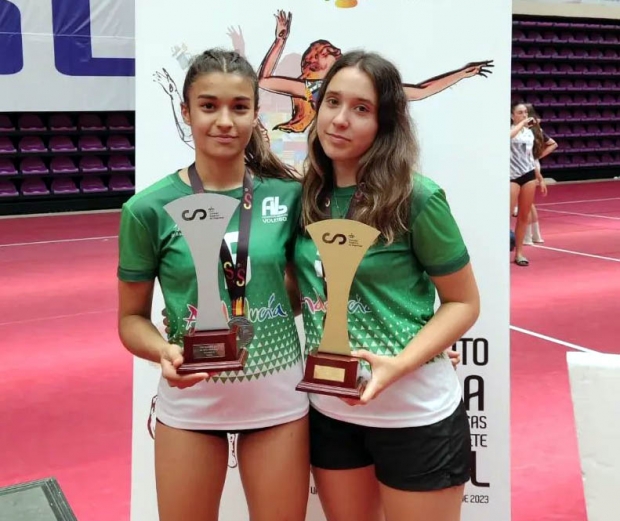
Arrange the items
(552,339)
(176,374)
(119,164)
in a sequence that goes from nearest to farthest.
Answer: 1. (176,374)
2. (552,339)
3. (119,164)

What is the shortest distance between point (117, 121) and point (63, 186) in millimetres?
1320

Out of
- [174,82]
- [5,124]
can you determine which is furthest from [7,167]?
[174,82]

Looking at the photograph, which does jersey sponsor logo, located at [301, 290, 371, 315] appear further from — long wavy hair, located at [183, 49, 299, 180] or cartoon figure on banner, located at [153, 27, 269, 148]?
cartoon figure on banner, located at [153, 27, 269, 148]

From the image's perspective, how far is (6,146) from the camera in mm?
10906

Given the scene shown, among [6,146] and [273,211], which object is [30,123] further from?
[273,211]

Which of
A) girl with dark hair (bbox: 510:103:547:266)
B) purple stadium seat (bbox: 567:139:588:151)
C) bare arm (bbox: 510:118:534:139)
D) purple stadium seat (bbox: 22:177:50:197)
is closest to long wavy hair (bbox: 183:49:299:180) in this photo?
bare arm (bbox: 510:118:534:139)

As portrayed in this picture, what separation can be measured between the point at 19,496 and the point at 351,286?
0.83m

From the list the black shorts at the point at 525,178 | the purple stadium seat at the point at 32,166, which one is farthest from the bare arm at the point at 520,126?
the purple stadium seat at the point at 32,166

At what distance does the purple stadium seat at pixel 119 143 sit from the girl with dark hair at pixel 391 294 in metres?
10.5

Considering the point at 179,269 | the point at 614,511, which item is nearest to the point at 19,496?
the point at 179,269

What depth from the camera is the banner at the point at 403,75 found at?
230 cm

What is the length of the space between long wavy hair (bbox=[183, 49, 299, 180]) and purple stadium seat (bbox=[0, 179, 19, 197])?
9869 millimetres

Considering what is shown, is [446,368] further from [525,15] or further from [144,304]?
[525,15]

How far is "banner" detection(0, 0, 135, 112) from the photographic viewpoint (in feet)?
32.9
